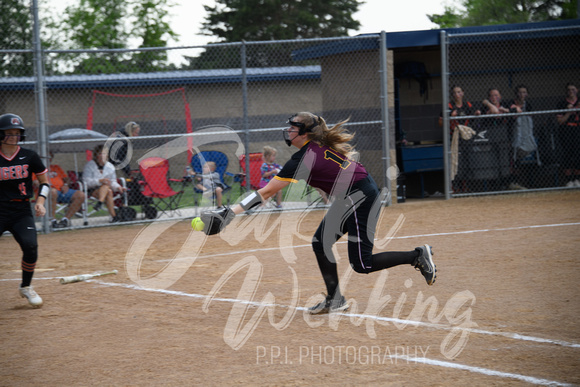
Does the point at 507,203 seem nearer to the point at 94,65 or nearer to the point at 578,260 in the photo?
the point at 578,260

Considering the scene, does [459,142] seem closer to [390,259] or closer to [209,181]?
[209,181]

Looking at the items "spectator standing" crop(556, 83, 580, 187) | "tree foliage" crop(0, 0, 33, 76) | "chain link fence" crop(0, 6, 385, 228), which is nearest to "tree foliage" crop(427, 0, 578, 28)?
"chain link fence" crop(0, 6, 385, 228)

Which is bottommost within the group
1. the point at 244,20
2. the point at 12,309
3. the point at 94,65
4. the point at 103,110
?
the point at 12,309

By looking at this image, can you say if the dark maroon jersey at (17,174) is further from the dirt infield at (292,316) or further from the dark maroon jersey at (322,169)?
the dark maroon jersey at (322,169)

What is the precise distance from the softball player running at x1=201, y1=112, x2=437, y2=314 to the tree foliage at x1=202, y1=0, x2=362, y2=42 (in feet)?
105

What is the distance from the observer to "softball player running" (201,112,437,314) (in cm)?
567

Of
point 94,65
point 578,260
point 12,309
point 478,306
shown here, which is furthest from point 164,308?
point 94,65

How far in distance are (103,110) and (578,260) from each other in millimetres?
17241

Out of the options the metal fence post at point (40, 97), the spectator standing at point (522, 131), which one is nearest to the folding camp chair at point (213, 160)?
the metal fence post at point (40, 97)

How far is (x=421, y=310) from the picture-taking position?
5.73m

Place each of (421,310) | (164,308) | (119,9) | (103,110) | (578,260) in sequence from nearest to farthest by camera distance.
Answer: (421,310) → (164,308) → (578,260) → (103,110) → (119,9)

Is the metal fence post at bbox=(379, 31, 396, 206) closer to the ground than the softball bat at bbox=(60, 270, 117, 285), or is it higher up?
higher up

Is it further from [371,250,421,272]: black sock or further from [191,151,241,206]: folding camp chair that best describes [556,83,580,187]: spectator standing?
[371,250,421,272]: black sock

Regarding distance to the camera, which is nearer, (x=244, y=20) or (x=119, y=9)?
(x=119, y=9)
